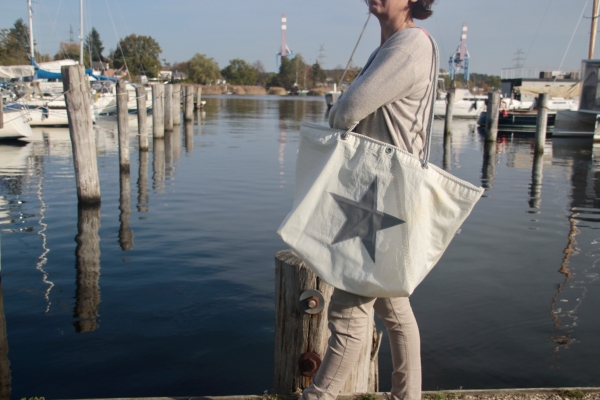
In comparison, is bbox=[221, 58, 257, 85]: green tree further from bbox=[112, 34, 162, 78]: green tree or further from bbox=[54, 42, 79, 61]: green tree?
bbox=[54, 42, 79, 61]: green tree

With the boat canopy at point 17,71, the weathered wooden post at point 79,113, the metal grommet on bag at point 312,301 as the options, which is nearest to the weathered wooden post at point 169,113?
the boat canopy at point 17,71

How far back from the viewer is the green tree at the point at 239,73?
145 m

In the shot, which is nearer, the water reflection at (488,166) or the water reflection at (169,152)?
the water reflection at (488,166)

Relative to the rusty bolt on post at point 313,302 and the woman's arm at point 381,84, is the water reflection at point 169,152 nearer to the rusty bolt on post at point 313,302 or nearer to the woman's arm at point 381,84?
the rusty bolt on post at point 313,302

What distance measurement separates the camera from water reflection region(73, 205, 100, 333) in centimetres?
525

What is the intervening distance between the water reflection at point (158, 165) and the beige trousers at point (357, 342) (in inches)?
381

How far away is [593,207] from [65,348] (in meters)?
9.84

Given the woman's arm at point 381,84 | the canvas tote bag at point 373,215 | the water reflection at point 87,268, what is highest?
the woman's arm at point 381,84

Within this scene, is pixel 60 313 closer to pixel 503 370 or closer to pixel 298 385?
pixel 298 385

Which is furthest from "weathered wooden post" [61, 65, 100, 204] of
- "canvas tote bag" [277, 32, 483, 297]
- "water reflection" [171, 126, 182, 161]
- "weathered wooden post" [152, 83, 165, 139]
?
"weathered wooden post" [152, 83, 165, 139]

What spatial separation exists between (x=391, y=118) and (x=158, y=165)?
1373 cm

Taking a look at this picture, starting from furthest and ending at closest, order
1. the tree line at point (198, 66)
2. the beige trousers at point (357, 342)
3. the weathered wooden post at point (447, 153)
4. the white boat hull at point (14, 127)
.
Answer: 1. the tree line at point (198, 66)
2. the white boat hull at point (14, 127)
3. the weathered wooden post at point (447, 153)
4. the beige trousers at point (357, 342)

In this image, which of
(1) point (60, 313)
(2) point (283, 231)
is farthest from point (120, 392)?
(2) point (283, 231)

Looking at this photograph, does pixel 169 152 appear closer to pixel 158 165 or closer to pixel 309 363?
pixel 158 165
